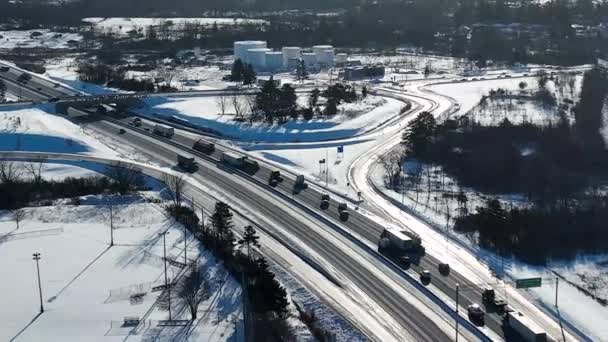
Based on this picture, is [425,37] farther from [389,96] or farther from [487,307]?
[487,307]

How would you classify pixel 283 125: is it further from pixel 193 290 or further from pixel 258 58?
pixel 258 58

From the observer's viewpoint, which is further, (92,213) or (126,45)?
(126,45)

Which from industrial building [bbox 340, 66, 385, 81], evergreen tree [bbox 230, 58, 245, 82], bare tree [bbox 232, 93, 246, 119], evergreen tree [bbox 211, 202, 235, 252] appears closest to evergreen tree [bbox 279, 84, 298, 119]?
bare tree [bbox 232, 93, 246, 119]

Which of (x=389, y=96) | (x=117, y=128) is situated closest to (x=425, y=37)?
(x=389, y=96)

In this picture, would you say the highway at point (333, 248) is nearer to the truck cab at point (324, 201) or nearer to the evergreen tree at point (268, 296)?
the truck cab at point (324, 201)

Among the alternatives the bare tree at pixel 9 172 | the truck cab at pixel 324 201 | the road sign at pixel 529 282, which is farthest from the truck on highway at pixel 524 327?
the bare tree at pixel 9 172

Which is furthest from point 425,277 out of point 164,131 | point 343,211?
point 164,131
